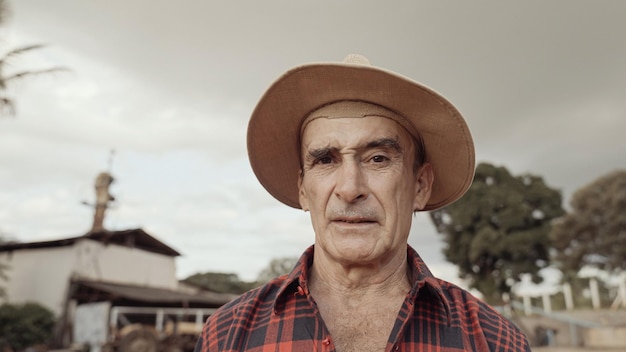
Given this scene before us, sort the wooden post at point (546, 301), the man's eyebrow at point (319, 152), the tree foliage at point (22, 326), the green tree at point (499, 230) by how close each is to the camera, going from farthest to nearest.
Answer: the wooden post at point (546, 301) < the green tree at point (499, 230) < the tree foliage at point (22, 326) < the man's eyebrow at point (319, 152)

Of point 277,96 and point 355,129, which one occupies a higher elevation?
point 277,96

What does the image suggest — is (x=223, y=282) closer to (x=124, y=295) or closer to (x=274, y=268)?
(x=274, y=268)

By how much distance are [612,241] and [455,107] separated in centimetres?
2327

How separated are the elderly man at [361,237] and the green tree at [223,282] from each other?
125 ft

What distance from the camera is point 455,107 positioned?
209 centimetres

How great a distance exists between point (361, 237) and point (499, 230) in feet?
98.4

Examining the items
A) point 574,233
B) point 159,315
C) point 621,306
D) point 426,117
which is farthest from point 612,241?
point 426,117

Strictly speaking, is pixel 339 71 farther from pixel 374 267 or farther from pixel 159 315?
pixel 159 315

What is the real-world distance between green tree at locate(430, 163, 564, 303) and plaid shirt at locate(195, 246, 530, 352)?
27.1m

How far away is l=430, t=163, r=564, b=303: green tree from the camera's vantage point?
A: 28.8 m

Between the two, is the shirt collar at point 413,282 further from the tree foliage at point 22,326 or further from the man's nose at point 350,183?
the tree foliage at point 22,326

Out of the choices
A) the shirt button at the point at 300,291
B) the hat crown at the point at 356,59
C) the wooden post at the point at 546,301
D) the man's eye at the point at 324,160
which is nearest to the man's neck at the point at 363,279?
the shirt button at the point at 300,291

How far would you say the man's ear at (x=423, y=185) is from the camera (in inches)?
90.1

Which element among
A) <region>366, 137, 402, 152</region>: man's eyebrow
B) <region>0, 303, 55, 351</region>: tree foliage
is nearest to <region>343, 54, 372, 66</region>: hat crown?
<region>366, 137, 402, 152</region>: man's eyebrow
